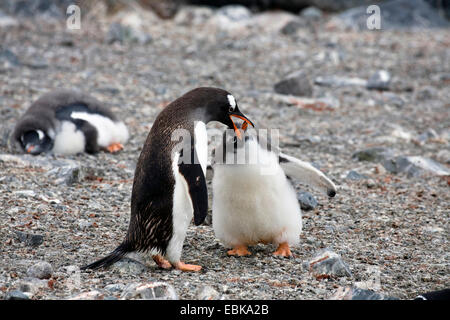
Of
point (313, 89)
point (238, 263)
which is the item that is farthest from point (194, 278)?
point (313, 89)

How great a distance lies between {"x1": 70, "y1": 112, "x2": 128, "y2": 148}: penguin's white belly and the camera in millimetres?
6609

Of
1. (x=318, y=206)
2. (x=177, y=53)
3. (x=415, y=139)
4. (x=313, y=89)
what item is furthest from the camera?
(x=177, y=53)

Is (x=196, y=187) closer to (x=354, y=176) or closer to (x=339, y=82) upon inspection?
(x=354, y=176)

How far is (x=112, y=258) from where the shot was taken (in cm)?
388

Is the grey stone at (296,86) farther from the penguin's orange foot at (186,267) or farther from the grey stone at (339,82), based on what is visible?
the penguin's orange foot at (186,267)

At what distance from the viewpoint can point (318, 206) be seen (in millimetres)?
5391

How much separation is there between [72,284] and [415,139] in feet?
17.0

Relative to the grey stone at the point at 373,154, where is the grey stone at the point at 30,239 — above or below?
below

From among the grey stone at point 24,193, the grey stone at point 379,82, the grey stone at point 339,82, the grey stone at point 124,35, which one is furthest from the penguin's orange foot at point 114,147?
the grey stone at point 124,35

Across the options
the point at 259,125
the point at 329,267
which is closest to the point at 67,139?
the point at 259,125

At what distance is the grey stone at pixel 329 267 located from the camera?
3.90 metres

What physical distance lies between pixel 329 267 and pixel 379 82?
6349 mm

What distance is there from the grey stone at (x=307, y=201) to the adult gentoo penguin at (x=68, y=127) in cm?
226

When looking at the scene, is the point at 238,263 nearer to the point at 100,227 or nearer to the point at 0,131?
the point at 100,227
